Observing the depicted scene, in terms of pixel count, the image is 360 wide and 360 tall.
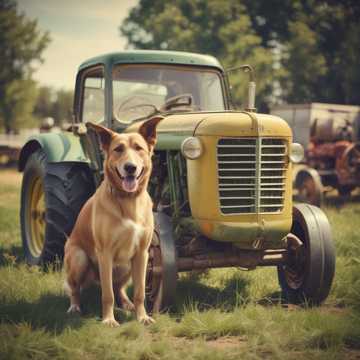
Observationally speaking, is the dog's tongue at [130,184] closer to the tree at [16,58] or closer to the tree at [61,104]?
the tree at [16,58]

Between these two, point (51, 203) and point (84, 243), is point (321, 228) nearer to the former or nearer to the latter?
point (84, 243)

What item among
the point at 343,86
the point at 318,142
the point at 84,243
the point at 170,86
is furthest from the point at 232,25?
the point at 84,243

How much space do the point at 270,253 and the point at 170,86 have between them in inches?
79.1

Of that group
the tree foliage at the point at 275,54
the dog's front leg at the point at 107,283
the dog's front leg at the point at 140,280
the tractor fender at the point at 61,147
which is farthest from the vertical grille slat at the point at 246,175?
the tree foliage at the point at 275,54

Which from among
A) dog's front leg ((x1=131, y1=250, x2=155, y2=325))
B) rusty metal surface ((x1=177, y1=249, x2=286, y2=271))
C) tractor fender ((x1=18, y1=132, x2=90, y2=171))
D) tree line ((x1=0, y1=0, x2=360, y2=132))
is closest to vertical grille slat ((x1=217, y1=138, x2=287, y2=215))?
rusty metal surface ((x1=177, y1=249, x2=286, y2=271))

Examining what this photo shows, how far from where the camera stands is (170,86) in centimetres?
525

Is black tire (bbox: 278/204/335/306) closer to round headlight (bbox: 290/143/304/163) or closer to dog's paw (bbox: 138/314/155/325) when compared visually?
round headlight (bbox: 290/143/304/163)

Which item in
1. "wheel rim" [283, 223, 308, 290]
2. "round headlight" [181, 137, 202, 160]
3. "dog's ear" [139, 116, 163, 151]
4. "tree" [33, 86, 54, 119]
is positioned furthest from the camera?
"tree" [33, 86, 54, 119]

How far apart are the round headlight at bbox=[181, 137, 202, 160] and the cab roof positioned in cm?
152

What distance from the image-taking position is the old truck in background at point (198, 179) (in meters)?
3.90

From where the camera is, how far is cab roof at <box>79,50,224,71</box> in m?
5.00

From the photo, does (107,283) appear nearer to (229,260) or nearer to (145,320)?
(145,320)

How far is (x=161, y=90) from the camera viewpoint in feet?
17.2

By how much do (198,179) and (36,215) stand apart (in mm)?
2844
